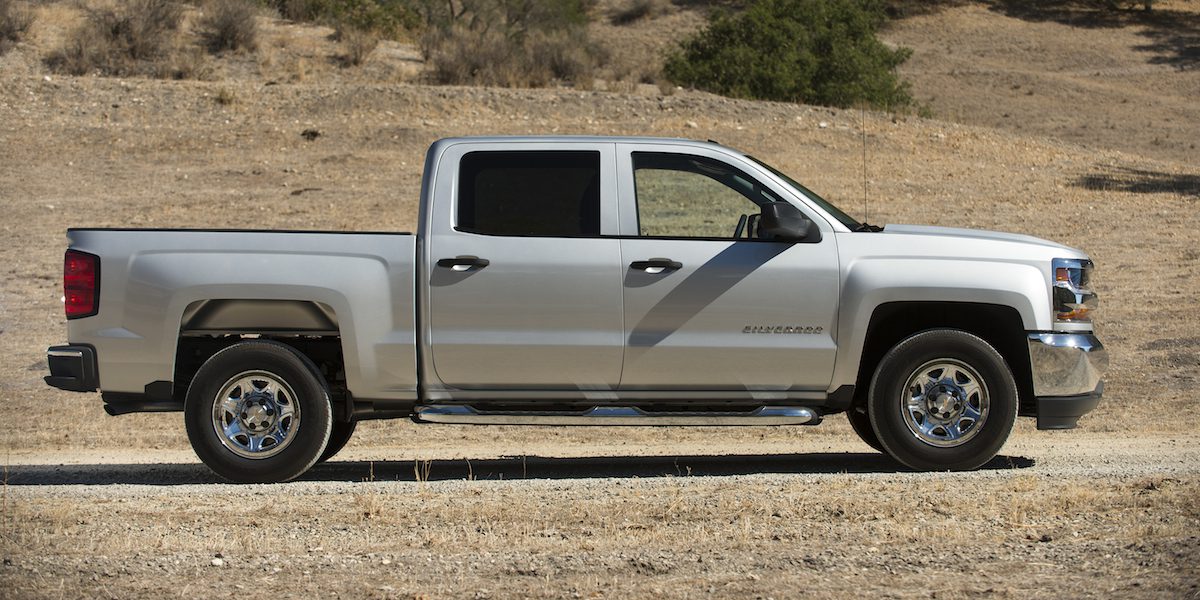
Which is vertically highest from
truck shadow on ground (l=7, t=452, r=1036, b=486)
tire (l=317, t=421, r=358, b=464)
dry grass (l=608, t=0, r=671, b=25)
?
dry grass (l=608, t=0, r=671, b=25)

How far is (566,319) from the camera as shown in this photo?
7898mm

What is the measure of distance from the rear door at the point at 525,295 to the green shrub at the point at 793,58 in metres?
24.9

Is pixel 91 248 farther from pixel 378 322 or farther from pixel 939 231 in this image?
pixel 939 231

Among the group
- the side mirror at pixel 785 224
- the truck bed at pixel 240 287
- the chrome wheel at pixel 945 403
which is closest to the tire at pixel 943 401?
the chrome wheel at pixel 945 403

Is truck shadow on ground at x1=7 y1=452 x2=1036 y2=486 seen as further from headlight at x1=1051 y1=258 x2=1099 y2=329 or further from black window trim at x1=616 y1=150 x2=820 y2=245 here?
black window trim at x1=616 y1=150 x2=820 y2=245

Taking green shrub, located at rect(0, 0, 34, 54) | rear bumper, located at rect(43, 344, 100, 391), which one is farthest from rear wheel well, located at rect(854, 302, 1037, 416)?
green shrub, located at rect(0, 0, 34, 54)

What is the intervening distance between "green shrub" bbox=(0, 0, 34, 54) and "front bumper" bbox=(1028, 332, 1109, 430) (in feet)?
91.2

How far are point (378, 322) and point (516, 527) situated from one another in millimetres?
1758

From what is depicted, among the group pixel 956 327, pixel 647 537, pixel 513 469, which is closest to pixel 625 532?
pixel 647 537

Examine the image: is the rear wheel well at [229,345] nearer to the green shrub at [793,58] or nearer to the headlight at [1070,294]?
the headlight at [1070,294]

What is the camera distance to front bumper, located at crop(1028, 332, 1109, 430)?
8047mm

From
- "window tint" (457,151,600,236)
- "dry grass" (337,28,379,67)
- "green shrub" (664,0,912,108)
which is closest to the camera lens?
"window tint" (457,151,600,236)

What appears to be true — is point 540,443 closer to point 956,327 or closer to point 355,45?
point 956,327

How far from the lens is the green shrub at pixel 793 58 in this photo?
33.3 metres
